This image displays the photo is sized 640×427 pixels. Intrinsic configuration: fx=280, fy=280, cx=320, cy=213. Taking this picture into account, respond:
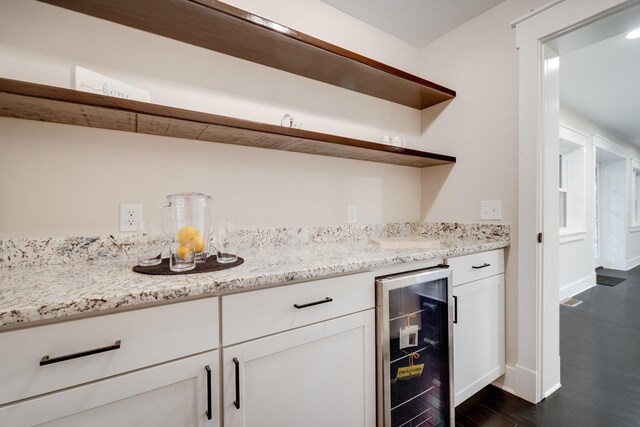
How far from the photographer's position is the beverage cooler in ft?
4.06

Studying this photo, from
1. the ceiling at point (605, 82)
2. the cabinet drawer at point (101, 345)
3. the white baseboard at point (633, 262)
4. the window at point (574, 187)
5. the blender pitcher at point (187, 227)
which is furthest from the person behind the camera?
the white baseboard at point (633, 262)

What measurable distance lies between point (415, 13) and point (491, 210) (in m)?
1.39

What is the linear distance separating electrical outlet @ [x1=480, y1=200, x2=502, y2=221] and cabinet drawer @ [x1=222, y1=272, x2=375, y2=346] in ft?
3.68

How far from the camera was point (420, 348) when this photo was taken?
1.34 meters

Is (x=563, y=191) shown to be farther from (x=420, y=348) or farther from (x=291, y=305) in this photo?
(x=291, y=305)

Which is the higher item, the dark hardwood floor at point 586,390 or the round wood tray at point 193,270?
the round wood tray at point 193,270

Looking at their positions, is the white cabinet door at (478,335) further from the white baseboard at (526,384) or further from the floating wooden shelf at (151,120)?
the floating wooden shelf at (151,120)

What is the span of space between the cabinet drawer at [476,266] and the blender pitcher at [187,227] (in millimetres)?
1152

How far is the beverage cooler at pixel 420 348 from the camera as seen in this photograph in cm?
124

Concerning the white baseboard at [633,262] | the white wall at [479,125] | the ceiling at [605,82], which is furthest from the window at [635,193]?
the white wall at [479,125]

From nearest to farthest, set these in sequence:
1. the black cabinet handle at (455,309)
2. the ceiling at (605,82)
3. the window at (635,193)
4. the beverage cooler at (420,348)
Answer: the beverage cooler at (420,348) → the black cabinet handle at (455,309) → the ceiling at (605,82) → the window at (635,193)

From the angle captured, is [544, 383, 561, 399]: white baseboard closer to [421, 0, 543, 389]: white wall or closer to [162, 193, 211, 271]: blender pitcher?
[421, 0, 543, 389]: white wall

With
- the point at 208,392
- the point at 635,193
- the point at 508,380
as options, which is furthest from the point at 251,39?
the point at 635,193

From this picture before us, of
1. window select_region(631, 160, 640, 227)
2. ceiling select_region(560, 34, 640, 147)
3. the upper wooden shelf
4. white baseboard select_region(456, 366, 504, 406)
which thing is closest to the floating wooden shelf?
the upper wooden shelf
